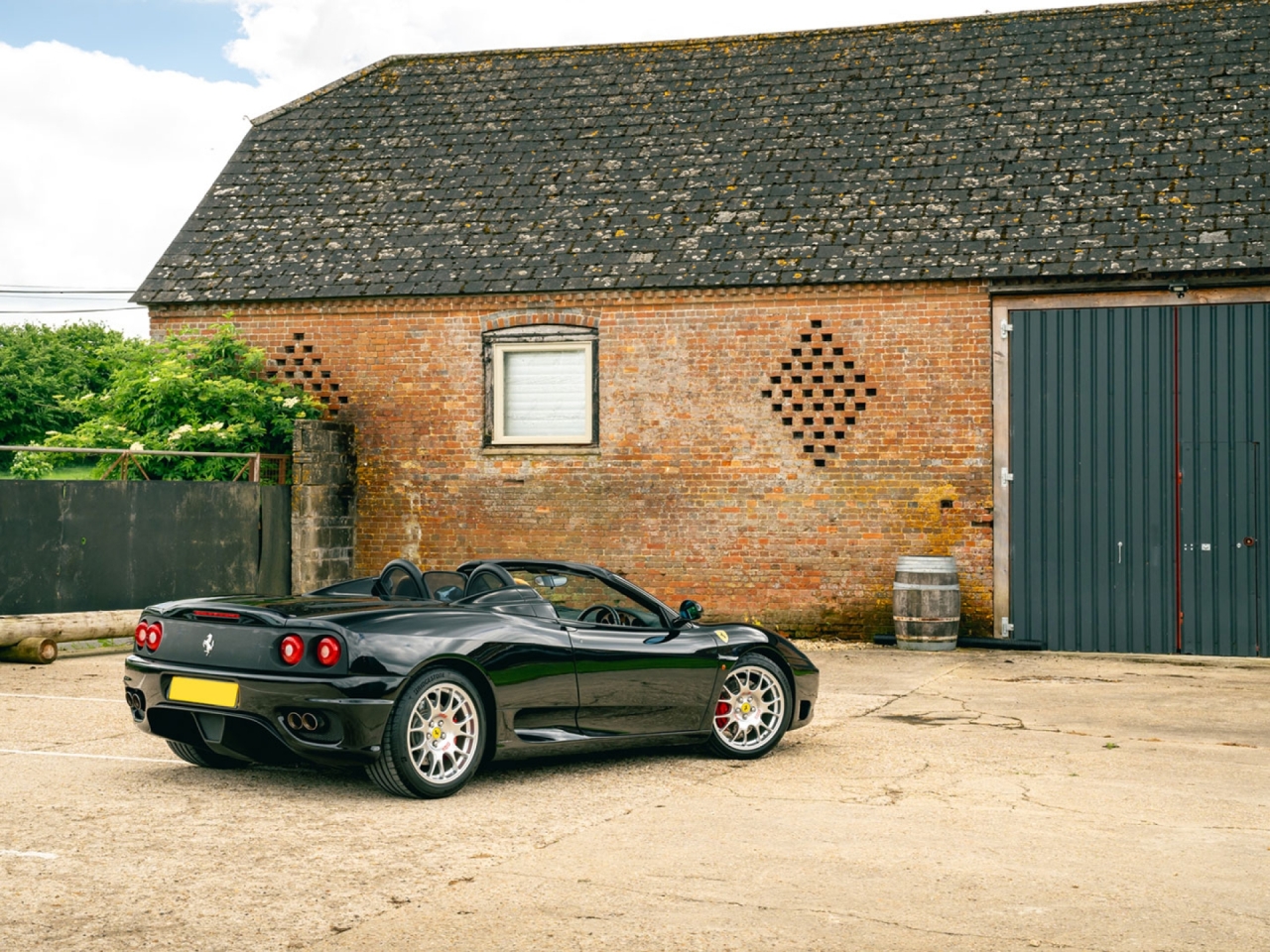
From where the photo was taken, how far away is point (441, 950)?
4.65 metres

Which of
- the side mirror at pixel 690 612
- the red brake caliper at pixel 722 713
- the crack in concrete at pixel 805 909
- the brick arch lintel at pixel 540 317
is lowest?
the crack in concrete at pixel 805 909

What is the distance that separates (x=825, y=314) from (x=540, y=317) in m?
3.21

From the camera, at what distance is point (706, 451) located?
1642 centimetres

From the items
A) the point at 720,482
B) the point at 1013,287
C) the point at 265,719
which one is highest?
the point at 1013,287

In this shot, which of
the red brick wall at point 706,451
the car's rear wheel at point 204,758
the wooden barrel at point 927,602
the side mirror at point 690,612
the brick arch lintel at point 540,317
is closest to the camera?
the car's rear wheel at point 204,758

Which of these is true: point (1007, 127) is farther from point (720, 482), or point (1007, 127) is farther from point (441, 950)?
point (441, 950)

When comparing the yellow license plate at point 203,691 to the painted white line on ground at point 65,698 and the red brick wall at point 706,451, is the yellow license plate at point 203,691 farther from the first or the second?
the red brick wall at point 706,451

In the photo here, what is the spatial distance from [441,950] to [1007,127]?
45.4 feet

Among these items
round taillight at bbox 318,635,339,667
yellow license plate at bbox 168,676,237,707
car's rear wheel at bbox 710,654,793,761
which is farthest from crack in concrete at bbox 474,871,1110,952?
car's rear wheel at bbox 710,654,793,761

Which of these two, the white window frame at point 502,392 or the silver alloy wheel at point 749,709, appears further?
the white window frame at point 502,392

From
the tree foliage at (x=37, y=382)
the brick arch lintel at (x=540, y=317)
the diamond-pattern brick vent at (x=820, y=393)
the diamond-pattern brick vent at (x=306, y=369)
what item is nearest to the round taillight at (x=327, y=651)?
the diamond-pattern brick vent at (x=820, y=393)

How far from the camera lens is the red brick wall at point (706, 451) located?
15703 millimetres

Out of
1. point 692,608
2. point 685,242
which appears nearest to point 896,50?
point 685,242

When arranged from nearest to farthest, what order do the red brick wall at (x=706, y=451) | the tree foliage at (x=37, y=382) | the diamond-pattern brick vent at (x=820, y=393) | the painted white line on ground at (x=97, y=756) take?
the painted white line on ground at (x=97, y=756) < the red brick wall at (x=706, y=451) < the diamond-pattern brick vent at (x=820, y=393) < the tree foliage at (x=37, y=382)
